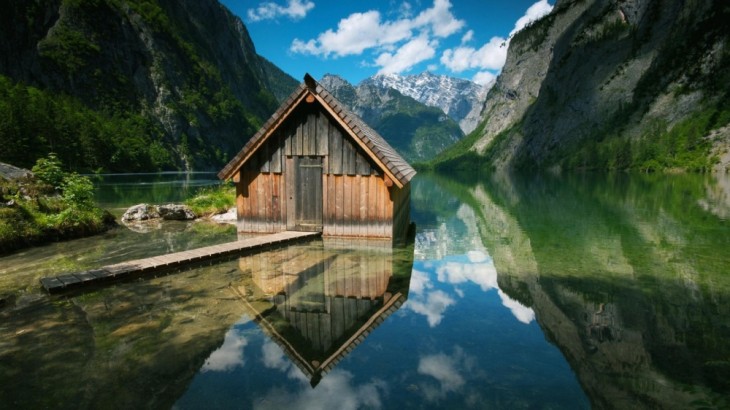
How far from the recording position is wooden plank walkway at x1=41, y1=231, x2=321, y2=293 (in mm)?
9414

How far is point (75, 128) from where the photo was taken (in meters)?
90.5

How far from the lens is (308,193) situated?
15.6 metres

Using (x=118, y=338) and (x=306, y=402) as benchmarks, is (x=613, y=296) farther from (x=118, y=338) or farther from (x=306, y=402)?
(x=118, y=338)

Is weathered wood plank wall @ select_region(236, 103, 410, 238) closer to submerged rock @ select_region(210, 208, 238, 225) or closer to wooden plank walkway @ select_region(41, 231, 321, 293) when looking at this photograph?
wooden plank walkway @ select_region(41, 231, 321, 293)

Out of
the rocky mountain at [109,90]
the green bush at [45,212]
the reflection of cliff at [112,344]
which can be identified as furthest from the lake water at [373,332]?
the rocky mountain at [109,90]

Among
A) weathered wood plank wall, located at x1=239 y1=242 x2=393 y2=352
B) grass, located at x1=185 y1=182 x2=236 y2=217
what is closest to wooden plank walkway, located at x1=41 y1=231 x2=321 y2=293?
weathered wood plank wall, located at x1=239 y1=242 x2=393 y2=352

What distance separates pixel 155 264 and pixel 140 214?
12.8m

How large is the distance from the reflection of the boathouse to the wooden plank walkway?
0.52m

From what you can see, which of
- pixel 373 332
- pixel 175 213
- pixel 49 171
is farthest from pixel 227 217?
pixel 373 332

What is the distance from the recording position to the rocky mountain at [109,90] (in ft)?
286

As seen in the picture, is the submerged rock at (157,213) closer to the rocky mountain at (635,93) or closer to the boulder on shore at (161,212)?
the boulder on shore at (161,212)

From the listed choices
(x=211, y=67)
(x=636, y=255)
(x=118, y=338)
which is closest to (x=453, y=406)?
(x=118, y=338)

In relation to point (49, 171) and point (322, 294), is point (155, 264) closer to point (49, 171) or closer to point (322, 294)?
point (322, 294)

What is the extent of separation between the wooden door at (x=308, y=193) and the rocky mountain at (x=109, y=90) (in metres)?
78.2
